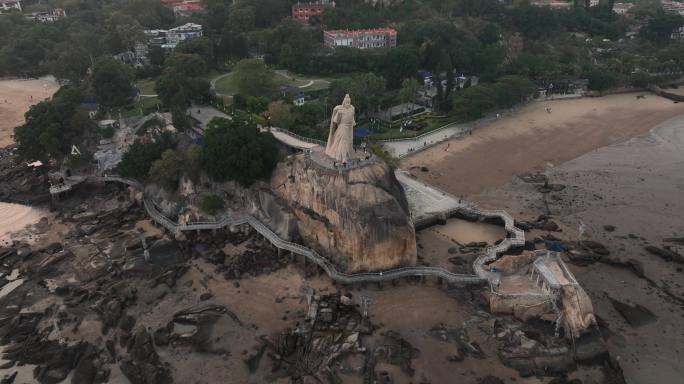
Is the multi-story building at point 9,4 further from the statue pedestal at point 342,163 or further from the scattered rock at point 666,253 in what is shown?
the scattered rock at point 666,253

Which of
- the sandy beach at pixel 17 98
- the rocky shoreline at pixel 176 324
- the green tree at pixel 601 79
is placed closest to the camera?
the rocky shoreline at pixel 176 324

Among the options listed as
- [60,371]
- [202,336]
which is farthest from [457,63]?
[60,371]

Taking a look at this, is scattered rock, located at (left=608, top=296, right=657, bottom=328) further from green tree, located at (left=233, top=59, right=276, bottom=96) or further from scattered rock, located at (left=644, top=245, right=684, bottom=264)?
green tree, located at (left=233, top=59, right=276, bottom=96)

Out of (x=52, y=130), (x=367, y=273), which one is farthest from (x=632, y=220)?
(x=52, y=130)

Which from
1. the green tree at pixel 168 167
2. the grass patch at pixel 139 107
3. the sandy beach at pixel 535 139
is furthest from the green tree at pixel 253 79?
the sandy beach at pixel 535 139

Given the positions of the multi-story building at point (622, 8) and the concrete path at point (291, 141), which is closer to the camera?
the concrete path at point (291, 141)

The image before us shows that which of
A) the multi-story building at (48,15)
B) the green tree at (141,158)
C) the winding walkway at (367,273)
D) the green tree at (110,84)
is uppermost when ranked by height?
the multi-story building at (48,15)

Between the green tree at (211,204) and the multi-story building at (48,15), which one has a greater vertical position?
the multi-story building at (48,15)
